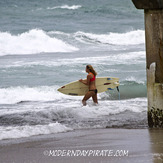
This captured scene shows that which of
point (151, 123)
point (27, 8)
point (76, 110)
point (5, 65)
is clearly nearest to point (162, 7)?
point (151, 123)

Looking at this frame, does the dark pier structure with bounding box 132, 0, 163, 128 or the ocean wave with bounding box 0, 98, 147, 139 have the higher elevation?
the dark pier structure with bounding box 132, 0, 163, 128

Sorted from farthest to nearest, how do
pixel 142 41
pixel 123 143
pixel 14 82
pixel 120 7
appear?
pixel 120 7
pixel 142 41
pixel 14 82
pixel 123 143

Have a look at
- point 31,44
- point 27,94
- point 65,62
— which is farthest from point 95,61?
point 31,44

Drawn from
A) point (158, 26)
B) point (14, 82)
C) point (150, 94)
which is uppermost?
point (158, 26)

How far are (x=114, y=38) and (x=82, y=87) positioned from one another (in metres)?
19.9

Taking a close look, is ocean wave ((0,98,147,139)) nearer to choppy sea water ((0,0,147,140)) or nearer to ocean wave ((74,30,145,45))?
choppy sea water ((0,0,147,140))

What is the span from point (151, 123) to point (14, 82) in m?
8.42

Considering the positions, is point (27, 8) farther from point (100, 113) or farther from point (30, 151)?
point (30, 151)

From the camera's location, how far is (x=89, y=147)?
17.6ft

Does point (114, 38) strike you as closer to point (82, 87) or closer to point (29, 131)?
point (82, 87)

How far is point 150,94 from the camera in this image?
20.4 ft

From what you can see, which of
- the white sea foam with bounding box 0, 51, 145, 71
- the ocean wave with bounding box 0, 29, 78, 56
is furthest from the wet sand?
the ocean wave with bounding box 0, 29, 78, 56

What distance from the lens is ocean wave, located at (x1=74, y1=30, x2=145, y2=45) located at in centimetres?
2755

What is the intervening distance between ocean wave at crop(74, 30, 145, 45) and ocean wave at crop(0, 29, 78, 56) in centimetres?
236
